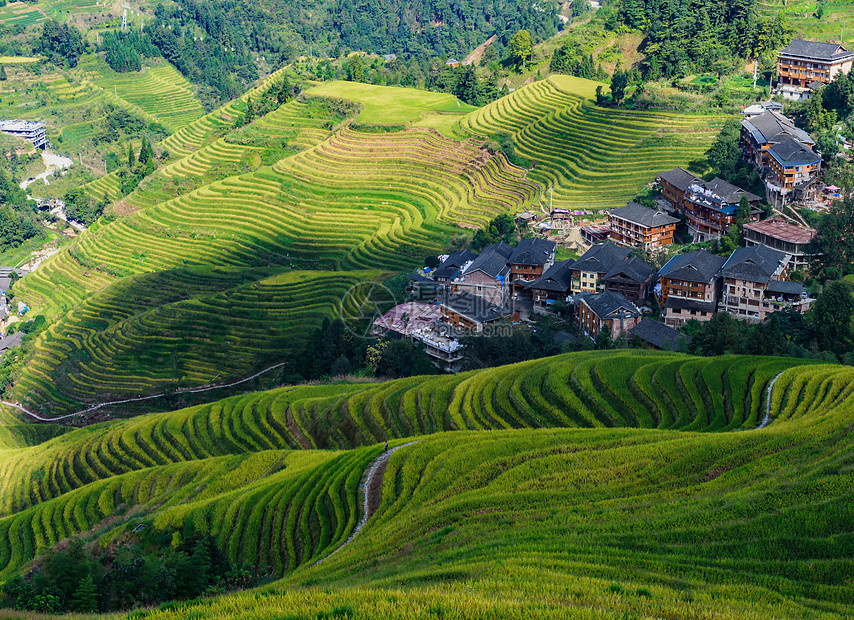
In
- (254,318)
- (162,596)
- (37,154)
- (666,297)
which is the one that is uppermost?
(162,596)

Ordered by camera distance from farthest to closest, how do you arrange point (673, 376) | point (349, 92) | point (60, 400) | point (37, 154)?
point (37, 154)
point (349, 92)
point (60, 400)
point (673, 376)

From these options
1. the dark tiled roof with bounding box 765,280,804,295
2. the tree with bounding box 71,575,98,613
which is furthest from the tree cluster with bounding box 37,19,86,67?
the tree with bounding box 71,575,98,613

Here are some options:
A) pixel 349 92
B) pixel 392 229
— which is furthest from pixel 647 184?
pixel 349 92

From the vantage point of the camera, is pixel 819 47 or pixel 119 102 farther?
pixel 119 102

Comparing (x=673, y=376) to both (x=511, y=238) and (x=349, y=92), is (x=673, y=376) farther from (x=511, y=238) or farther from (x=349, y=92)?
(x=349, y=92)

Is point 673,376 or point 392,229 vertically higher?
point 673,376

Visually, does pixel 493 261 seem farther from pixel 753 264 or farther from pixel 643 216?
pixel 753 264
